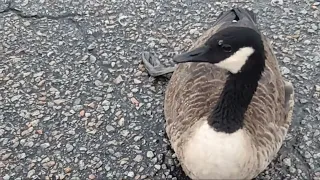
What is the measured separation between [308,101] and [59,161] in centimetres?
158

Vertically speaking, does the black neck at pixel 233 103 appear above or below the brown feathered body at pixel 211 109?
above

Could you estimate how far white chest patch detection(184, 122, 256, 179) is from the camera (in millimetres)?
2785

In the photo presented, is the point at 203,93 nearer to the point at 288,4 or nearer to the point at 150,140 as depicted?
the point at 150,140

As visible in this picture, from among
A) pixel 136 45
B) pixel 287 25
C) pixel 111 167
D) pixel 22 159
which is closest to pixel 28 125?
pixel 22 159

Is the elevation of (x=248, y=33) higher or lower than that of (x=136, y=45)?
higher

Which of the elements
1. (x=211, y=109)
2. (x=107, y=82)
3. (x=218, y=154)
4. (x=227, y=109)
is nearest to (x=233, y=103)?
(x=227, y=109)

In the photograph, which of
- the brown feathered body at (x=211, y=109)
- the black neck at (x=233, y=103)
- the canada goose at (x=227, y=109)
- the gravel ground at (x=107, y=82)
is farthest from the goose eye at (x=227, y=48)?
the gravel ground at (x=107, y=82)

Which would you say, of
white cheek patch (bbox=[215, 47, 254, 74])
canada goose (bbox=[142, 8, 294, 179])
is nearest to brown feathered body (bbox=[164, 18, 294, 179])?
canada goose (bbox=[142, 8, 294, 179])

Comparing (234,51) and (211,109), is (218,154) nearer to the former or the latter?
(211,109)

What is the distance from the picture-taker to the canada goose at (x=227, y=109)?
107 inches

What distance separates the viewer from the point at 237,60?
2.72 meters

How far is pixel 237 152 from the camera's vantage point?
279cm

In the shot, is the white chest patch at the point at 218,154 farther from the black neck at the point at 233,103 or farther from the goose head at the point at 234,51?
the goose head at the point at 234,51

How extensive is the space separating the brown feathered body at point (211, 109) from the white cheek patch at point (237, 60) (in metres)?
0.28
